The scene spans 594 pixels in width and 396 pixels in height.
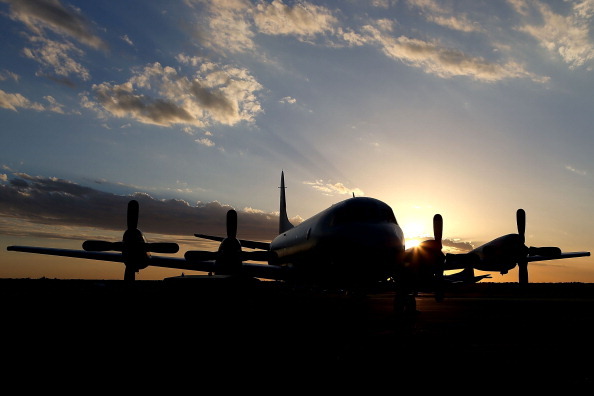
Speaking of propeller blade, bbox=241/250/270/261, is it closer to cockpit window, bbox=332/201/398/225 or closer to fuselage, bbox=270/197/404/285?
fuselage, bbox=270/197/404/285

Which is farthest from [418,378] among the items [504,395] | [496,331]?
[496,331]

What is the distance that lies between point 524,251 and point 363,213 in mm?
10140

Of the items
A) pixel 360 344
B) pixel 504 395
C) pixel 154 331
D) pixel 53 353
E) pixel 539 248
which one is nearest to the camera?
pixel 504 395

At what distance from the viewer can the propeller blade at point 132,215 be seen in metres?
19.3

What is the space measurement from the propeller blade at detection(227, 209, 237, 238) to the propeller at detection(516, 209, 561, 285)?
13.6 metres

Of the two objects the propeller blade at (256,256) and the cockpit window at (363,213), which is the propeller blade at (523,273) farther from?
the propeller blade at (256,256)

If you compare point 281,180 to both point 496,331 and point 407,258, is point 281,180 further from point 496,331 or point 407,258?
point 496,331

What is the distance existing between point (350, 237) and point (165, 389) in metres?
11.7

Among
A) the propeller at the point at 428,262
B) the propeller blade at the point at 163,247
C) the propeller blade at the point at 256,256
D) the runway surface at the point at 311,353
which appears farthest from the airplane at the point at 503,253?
the propeller blade at the point at 163,247

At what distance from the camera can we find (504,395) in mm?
4605

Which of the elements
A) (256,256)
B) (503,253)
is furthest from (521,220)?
(256,256)

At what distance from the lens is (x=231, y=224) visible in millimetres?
21375

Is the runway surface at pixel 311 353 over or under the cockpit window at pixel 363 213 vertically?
under

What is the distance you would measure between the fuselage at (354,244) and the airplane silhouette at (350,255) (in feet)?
0.11
